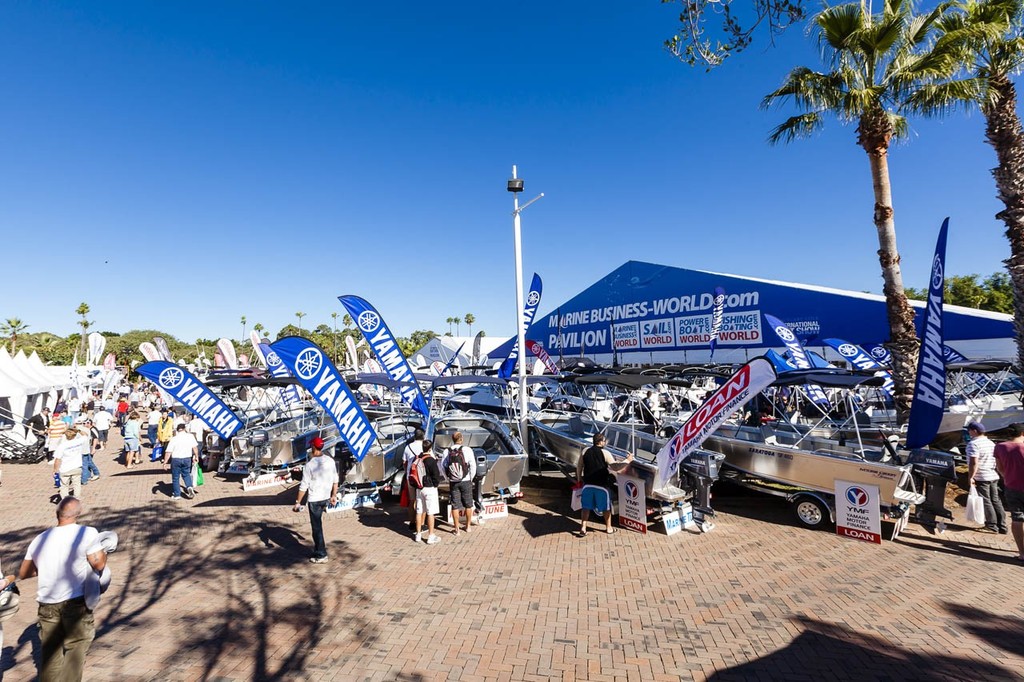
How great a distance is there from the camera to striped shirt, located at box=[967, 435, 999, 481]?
698 centimetres

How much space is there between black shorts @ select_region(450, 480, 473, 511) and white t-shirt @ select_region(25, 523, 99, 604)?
464 centimetres

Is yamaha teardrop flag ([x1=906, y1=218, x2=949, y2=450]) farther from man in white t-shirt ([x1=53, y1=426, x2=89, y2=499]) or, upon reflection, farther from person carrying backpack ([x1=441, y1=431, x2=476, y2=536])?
man in white t-shirt ([x1=53, y1=426, x2=89, y2=499])

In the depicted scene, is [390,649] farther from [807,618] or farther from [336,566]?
[807,618]

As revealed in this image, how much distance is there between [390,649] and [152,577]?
3609mm

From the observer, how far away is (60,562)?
3744mm

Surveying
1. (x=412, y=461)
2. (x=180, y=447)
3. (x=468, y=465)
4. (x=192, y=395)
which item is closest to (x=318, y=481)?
(x=412, y=461)

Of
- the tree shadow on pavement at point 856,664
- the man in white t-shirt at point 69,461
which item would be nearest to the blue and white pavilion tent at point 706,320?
the tree shadow on pavement at point 856,664

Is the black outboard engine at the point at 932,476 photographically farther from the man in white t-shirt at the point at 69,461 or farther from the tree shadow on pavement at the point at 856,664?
the man in white t-shirt at the point at 69,461

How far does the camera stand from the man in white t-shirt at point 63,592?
3697 mm

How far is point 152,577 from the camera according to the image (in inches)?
241

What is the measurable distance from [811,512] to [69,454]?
40.4 ft

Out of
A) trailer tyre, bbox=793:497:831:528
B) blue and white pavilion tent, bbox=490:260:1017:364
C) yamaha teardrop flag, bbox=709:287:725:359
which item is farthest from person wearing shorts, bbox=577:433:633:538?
yamaha teardrop flag, bbox=709:287:725:359

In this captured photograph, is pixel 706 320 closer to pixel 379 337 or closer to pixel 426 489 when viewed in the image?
pixel 379 337

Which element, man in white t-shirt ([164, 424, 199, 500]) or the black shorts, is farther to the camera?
man in white t-shirt ([164, 424, 199, 500])
